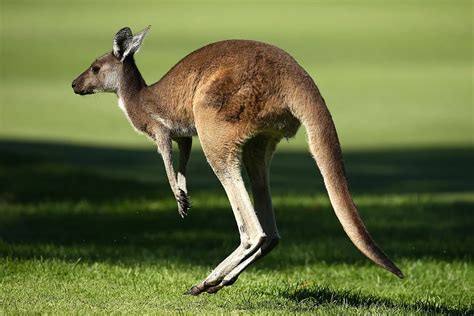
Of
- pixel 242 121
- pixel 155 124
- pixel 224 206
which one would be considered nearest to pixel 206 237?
pixel 224 206

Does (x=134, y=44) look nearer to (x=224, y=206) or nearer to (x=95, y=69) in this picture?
(x=95, y=69)

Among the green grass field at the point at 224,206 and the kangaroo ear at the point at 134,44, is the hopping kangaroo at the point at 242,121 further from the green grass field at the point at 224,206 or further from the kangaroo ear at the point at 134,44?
the green grass field at the point at 224,206

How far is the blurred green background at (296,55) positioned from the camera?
871 inches

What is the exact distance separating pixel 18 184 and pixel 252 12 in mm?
35849

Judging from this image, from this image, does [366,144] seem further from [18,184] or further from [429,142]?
[18,184]

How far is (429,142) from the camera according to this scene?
65.9ft

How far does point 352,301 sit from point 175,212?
5.37 m

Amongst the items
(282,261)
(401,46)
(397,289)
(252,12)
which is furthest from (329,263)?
(252,12)

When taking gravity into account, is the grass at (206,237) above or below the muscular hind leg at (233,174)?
below

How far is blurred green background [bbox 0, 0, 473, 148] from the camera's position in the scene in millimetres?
22125

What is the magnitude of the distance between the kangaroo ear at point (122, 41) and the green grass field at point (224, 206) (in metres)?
1.63

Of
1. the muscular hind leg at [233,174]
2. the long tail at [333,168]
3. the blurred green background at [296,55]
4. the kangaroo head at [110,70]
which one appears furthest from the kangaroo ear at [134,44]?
the blurred green background at [296,55]

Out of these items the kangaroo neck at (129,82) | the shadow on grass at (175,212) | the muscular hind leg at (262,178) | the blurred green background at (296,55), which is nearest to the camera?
the muscular hind leg at (262,178)

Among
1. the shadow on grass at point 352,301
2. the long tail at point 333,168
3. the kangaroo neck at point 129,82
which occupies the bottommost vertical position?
the shadow on grass at point 352,301
